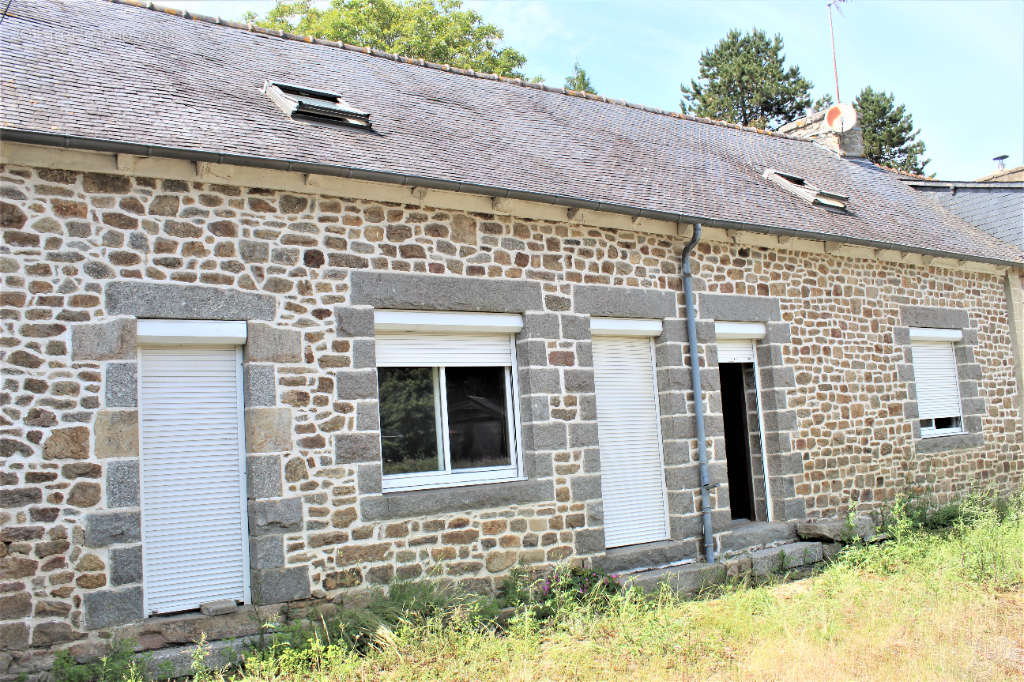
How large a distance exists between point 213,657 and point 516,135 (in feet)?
19.3

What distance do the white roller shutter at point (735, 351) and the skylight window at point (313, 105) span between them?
14.3ft

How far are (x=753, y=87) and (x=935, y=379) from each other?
2213cm

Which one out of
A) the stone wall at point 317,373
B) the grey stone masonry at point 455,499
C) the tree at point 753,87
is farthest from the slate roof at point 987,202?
the tree at point 753,87

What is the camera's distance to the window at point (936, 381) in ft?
35.1

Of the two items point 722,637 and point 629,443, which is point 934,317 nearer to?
point 629,443

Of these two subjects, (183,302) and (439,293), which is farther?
(439,293)

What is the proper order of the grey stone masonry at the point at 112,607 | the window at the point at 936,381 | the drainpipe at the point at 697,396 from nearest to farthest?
1. the grey stone masonry at the point at 112,607
2. the drainpipe at the point at 697,396
3. the window at the point at 936,381

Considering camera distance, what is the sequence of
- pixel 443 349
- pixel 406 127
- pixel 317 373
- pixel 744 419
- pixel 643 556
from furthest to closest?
pixel 744 419 < pixel 406 127 < pixel 643 556 < pixel 443 349 < pixel 317 373

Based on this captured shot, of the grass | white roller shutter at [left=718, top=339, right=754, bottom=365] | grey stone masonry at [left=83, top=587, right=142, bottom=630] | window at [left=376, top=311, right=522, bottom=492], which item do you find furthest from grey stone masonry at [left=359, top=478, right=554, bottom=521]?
white roller shutter at [left=718, top=339, right=754, bottom=365]

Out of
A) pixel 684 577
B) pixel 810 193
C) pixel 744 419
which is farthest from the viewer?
pixel 810 193

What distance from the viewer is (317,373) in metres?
6.08

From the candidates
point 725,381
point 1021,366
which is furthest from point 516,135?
point 1021,366

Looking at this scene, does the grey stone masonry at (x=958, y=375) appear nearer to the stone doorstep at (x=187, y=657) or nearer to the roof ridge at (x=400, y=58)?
the roof ridge at (x=400, y=58)

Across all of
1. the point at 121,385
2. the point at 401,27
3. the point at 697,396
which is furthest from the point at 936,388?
the point at 401,27
